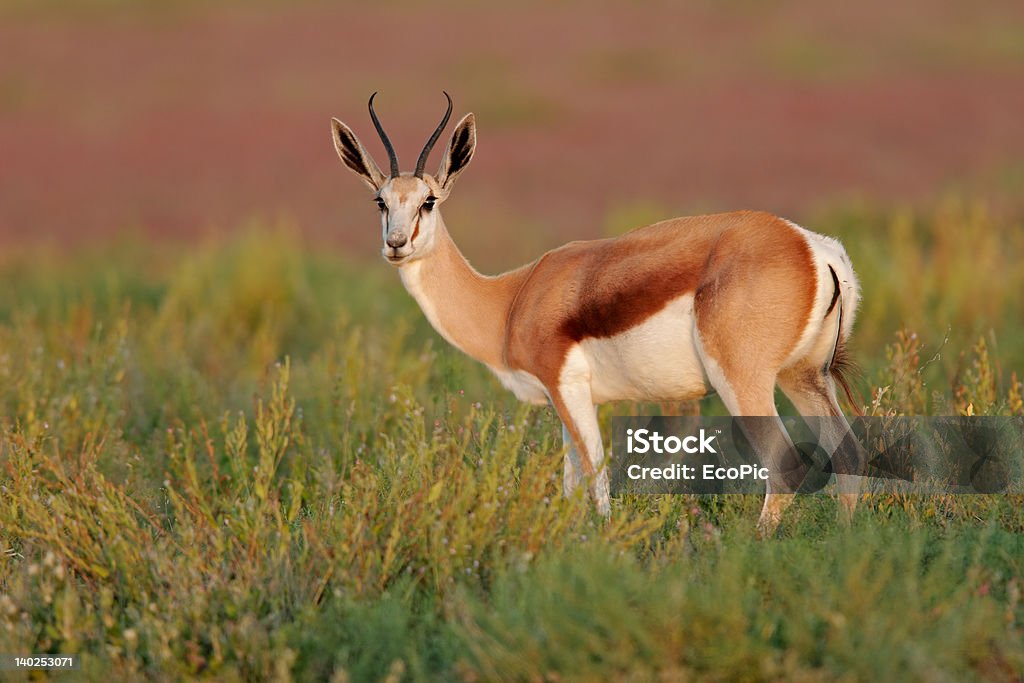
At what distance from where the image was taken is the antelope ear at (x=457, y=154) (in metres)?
7.14

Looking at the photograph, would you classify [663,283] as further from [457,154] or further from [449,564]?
[449,564]

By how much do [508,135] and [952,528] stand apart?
22.8 metres

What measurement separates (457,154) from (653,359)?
1846 millimetres

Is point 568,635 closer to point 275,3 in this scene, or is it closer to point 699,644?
point 699,644

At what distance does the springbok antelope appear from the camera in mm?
5957

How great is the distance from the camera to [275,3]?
4209 centimetres

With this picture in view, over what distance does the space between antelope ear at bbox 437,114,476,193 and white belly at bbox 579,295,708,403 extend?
1.41m

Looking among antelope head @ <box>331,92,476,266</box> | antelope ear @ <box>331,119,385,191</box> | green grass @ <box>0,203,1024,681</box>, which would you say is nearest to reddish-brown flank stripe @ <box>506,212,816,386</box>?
green grass @ <box>0,203,1024,681</box>

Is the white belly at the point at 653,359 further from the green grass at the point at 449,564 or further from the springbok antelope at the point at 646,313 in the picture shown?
the green grass at the point at 449,564

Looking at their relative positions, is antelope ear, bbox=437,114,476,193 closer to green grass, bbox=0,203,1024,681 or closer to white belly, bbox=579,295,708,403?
green grass, bbox=0,203,1024,681

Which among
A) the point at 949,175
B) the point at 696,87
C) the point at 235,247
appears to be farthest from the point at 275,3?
the point at 235,247

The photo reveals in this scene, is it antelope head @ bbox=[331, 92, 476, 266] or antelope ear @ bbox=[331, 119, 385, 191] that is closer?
antelope head @ bbox=[331, 92, 476, 266]

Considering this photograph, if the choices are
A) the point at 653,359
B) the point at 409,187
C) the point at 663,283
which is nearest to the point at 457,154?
the point at 409,187

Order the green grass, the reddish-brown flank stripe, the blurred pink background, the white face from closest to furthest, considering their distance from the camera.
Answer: the green grass, the reddish-brown flank stripe, the white face, the blurred pink background
